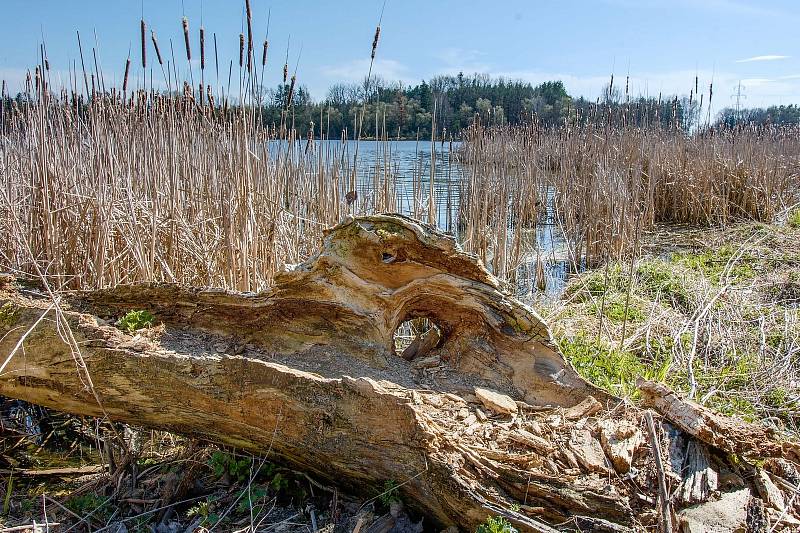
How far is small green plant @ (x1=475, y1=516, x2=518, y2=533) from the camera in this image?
128 centimetres

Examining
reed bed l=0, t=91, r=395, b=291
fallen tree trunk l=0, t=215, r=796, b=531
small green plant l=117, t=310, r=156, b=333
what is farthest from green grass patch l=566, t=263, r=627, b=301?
small green plant l=117, t=310, r=156, b=333

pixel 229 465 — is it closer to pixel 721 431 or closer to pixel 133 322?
pixel 133 322

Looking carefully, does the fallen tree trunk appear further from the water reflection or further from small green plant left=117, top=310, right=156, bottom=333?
the water reflection

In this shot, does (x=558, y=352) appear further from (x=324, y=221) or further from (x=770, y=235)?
(x=770, y=235)

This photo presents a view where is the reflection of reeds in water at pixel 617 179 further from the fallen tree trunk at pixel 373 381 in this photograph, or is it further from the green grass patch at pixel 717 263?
the fallen tree trunk at pixel 373 381

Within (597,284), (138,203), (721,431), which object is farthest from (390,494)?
(597,284)

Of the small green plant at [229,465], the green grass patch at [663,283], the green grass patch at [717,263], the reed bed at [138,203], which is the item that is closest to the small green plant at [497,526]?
the small green plant at [229,465]

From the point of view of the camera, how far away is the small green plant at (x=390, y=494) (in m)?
1.49

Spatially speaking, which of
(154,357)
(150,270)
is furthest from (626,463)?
(150,270)

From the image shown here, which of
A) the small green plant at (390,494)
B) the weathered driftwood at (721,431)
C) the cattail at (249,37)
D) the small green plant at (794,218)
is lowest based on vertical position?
the small green plant at (390,494)

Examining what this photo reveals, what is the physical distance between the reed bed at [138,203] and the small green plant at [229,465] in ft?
3.48

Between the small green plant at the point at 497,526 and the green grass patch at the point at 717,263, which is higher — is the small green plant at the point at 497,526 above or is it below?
below

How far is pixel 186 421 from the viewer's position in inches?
67.1

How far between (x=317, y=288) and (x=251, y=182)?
131 cm
